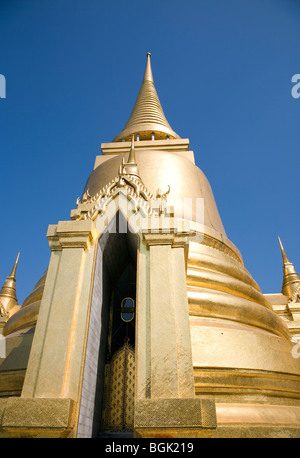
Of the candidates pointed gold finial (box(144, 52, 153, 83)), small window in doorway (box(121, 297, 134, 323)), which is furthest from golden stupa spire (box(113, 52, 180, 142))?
small window in doorway (box(121, 297, 134, 323))

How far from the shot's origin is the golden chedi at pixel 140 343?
11.5ft

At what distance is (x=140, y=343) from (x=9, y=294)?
12.4 meters

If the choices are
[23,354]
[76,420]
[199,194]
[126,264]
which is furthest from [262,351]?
[199,194]

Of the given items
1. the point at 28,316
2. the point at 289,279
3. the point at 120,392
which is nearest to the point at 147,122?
the point at 289,279

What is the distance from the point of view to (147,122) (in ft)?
51.3

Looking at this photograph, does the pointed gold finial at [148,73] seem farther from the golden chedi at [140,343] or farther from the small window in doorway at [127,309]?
the small window in doorway at [127,309]

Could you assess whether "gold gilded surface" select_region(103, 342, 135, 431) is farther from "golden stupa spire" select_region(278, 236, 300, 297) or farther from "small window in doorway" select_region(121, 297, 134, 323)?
"golden stupa spire" select_region(278, 236, 300, 297)

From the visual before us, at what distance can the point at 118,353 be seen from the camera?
5.61 meters

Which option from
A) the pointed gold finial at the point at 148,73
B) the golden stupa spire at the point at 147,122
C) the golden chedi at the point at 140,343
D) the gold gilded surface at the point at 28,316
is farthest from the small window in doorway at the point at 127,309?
the pointed gold finial at the point at 148,73

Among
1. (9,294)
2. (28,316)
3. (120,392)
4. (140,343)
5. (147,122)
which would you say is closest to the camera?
(140,343)

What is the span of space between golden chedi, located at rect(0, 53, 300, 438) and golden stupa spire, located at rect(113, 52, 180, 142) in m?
7.37

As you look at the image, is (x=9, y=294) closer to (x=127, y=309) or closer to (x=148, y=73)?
(x=127, y=309)

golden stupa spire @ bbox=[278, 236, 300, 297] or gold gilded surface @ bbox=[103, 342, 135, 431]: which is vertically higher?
golden stupa spire @ bbox=[278, 236, 300, 297]

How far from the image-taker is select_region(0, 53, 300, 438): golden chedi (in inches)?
138
